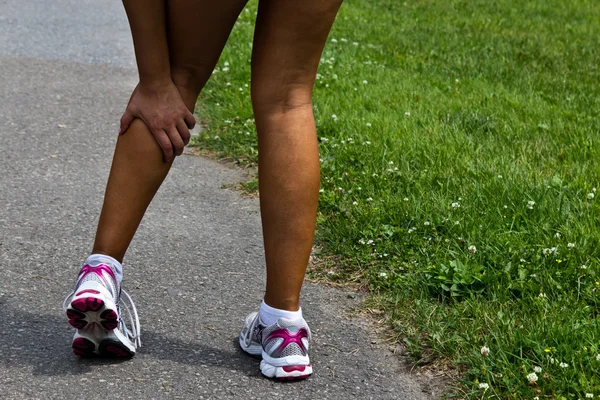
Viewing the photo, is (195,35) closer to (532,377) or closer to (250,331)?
(250,331)

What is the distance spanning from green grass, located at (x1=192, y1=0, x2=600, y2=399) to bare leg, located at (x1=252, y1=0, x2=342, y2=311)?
0.54m

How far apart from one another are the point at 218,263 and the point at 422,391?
3.74 feet

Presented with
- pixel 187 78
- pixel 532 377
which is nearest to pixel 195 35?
pixel 187 78

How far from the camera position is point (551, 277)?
3.09 m

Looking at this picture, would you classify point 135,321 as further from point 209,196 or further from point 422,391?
point 209,196

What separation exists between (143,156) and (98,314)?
46 cm

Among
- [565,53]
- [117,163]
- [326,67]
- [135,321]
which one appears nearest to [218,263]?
[135,321]

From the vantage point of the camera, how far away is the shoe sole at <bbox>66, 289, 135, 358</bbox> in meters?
2.36

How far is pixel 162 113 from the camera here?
2.51 meters

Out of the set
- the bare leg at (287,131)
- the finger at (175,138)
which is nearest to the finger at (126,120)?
the finger at (175,138)

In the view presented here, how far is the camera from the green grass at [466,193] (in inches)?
107

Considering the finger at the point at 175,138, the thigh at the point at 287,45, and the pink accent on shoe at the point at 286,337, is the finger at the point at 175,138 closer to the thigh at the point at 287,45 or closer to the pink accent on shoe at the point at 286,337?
the thigh at the point at 287,45

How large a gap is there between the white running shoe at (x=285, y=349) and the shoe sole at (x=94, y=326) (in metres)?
0.39

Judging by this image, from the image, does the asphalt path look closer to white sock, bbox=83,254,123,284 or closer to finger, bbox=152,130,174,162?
white sock, bbox=83,254,123,284
